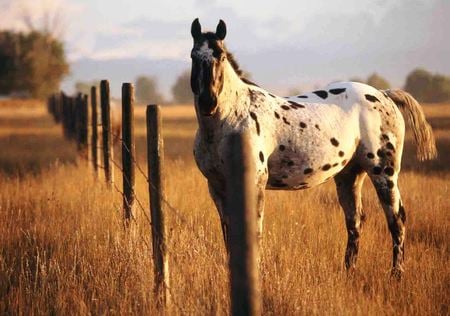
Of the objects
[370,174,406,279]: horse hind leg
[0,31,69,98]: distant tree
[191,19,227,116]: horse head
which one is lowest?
[370,174,406,279]: horse hind leg

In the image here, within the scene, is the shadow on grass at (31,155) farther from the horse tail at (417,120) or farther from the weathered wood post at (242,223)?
the weathered wood post at (242,223)

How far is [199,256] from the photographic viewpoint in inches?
183

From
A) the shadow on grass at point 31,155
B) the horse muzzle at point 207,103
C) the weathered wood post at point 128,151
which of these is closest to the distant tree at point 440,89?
the shadow on grass at point 31,155

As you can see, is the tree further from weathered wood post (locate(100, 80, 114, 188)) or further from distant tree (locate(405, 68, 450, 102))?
weathered wood post (locate(100, 80, 114, 188))

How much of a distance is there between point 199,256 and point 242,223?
2.29 metres

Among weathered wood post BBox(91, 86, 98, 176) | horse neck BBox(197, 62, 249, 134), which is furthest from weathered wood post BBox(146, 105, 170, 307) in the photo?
weathered wood post BBox(91, 86, 98, 176)

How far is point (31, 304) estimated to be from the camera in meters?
4.43

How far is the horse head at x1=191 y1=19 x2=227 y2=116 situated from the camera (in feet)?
14.3

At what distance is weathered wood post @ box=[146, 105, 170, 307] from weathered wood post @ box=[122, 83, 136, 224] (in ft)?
6.43

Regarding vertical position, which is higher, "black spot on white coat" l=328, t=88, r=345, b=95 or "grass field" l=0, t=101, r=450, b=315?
"black spot on white coat" l=328, t=88, r=345, b=95

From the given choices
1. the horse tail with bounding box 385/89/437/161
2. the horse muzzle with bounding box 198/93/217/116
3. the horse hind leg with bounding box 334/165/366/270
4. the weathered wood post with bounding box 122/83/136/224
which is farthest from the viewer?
the weathered wood post with bounding box 122/83/136/224

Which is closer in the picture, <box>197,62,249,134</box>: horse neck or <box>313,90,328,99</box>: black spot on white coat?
<box>197,62,249,134</box>: horse neck

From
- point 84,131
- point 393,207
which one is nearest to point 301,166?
point 393,207

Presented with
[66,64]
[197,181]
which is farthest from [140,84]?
[197,181]
